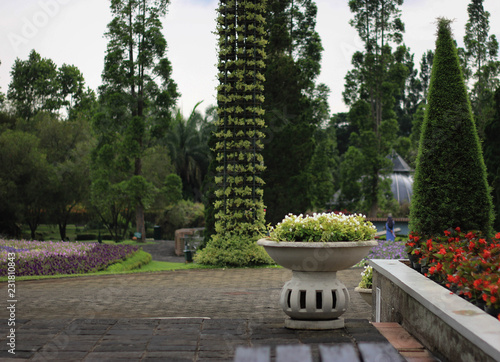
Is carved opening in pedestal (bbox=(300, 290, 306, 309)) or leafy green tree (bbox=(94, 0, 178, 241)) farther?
leafy green tree (bbox=(94, 0, 178, 241))

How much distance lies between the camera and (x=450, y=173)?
6.04 m

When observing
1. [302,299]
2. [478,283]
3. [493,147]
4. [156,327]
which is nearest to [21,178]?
[493,147]

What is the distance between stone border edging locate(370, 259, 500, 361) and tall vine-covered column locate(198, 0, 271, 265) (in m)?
8.22

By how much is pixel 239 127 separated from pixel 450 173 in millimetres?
8950

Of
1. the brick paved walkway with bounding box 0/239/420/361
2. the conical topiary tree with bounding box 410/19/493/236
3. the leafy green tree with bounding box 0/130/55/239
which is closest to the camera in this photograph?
the brick paved walkway with bounding box 0/239/420/361

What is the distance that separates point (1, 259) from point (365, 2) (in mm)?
22128

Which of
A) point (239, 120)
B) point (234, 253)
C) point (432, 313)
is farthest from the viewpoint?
point (239, 120)

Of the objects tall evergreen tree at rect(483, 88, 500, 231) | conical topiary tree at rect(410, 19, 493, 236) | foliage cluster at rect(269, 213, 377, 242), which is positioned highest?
tall evergreen tree at rect(483, 88, 500, 231)

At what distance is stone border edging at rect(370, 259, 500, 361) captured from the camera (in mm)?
3174

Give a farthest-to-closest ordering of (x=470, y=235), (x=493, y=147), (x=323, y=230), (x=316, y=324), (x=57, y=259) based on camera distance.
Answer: (x=493, y=147) < (x=57, y=259) < (x=470, y=235) < (x=323, y=230) < (x=316, y=324)

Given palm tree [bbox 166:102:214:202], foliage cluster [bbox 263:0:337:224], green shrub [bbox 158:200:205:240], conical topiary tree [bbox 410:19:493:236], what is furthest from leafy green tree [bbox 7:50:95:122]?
conical topiary tree [bbox 410:19:493:236]

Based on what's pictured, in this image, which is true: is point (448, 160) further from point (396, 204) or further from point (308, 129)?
point (396, 204)

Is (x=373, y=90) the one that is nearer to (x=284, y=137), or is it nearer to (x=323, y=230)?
(x=284, y=137)

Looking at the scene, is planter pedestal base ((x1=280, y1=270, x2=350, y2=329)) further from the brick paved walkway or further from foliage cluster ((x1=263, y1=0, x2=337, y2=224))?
foliage cluster ((x1=263, y1=0, x2=337, y2=224))
